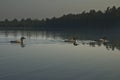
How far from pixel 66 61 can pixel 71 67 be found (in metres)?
3.11

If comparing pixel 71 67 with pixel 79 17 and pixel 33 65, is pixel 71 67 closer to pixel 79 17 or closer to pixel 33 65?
pixel 33 65

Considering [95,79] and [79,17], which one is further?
[79,17]

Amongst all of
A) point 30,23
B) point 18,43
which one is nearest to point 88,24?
point 30,23

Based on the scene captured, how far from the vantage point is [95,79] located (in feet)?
62.8

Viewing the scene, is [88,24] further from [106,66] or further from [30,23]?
[106,66]

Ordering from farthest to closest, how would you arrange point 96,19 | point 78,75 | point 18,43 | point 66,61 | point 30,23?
point 30,23, point 96,19, point 18,43, point 66,61, point 78,75

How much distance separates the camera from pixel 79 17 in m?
144

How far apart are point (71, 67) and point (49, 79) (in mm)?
4784

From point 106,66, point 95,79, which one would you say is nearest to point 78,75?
point 95,79

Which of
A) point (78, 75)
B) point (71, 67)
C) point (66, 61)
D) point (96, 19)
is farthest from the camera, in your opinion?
point (96, 19)

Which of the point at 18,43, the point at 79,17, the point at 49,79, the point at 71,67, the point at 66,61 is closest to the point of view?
the point at 49,79

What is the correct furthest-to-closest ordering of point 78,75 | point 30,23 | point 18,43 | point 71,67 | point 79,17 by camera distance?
point 30,23, point 79,17, point 18,43, point 71,67, point 78,75

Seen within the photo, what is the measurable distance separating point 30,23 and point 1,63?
162 metres

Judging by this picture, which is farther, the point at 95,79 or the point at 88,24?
the point at 88,24
